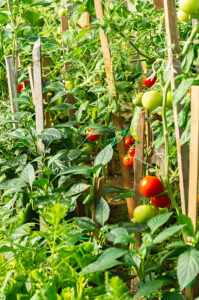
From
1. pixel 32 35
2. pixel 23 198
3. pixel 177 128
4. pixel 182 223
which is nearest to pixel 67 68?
pixel 32 35

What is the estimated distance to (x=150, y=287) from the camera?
1.05m

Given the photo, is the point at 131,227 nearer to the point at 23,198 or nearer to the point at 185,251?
the point at 185,251

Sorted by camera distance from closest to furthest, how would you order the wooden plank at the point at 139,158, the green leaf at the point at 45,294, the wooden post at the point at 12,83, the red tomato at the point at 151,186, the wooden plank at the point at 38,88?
the green leaf at the point at 45,294 < the red tomato at the point at 151,186 < the wooden plank at the point at 139,158 < the wooden plank at the point at 38,88 < the wooden post at the point at 12,83

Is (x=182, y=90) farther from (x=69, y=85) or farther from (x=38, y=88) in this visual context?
(x=69, y=85)

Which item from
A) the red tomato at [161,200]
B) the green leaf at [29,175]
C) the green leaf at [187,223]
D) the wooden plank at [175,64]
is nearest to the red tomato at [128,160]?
the red tomato at [161,200]

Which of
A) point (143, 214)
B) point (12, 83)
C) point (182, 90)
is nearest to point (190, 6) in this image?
point (182, 90)

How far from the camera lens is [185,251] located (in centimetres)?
103

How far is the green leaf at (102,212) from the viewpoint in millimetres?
1281

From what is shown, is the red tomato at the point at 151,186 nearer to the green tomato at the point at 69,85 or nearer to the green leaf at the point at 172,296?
the green leaf at the point at 172,296

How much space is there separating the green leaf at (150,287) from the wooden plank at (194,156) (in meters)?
0.17

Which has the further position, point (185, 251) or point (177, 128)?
point (177, 128)

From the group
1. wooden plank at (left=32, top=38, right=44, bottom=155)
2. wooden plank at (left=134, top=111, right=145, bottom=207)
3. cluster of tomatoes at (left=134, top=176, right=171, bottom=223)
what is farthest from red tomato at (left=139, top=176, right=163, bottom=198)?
wooden plank at (left=32, top=38, right=44, bottom=155)

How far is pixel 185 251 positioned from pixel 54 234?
367mm

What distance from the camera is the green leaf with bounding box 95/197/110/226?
1.28 meters
